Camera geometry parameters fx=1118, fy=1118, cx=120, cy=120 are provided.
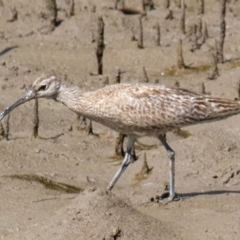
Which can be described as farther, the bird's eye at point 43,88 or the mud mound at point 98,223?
the bird's eye at point 43,88

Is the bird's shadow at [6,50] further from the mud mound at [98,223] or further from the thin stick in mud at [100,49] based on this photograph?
the mud mound at [98,223]

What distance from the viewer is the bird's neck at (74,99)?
10570mm

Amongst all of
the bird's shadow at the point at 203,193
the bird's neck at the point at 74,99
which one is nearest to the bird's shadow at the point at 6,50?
the bird's neck at the point at 74,99

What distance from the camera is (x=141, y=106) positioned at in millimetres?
10469

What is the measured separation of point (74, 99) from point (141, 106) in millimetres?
663

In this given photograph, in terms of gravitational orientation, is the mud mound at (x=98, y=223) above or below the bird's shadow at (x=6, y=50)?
above

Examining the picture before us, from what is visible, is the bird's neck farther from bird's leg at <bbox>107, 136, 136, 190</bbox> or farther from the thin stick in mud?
the thin stick in mud

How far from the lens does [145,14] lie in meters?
17.6

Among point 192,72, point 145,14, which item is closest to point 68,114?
point 192,72

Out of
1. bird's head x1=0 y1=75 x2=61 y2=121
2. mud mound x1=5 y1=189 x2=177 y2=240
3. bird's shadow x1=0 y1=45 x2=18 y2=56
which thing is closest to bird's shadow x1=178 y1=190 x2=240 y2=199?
mud mound x1=5 y1=189 x2=177 y2=240

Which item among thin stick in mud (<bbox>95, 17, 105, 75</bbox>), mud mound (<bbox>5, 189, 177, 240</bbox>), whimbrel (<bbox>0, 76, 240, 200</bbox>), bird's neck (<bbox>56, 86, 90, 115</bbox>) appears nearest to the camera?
mud mound (<bbox>5, 189, 177, 240</bbox>)

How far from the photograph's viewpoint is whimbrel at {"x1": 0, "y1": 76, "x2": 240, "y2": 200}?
1044cm

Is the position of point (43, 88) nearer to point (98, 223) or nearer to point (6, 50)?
point (98, 223)

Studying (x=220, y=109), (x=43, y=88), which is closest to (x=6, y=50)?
(x=43, y=88)
